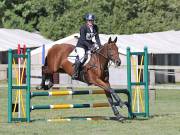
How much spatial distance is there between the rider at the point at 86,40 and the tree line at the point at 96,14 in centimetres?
3912

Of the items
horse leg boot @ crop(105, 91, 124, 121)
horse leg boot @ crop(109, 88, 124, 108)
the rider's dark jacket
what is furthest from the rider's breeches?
horse leg boot @ crop(109, 88, 124, 108)

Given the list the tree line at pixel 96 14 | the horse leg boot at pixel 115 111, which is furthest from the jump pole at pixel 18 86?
the tree line at pixel 96 14

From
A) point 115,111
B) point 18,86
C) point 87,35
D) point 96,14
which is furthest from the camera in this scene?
point 96,14

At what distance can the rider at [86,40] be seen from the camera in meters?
18.0

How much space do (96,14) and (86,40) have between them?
40073 mm

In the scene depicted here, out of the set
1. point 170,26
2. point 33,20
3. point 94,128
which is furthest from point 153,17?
point 94,128

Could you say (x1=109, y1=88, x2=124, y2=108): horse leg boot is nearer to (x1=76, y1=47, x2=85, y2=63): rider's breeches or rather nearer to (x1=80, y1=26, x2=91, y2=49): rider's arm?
(x1=76, y1=47, x2=85, y2=63): rider's breeches

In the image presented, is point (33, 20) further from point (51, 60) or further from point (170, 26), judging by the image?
point (51, 60)

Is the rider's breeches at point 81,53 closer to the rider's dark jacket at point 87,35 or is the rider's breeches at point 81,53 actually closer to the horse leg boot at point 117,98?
the rider's dark jacket at point 87,35

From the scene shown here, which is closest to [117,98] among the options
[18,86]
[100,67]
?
[100,67]

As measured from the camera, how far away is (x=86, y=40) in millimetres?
18109

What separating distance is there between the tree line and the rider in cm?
3912

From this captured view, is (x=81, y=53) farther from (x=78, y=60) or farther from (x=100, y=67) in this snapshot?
(x=100, y=67)

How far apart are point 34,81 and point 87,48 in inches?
966
